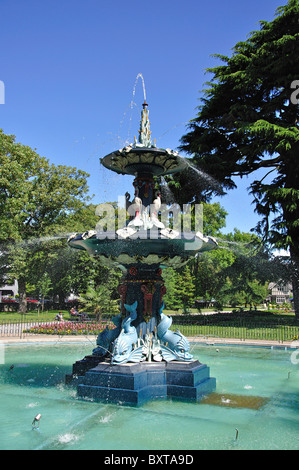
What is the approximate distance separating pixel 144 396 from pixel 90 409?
124 cm

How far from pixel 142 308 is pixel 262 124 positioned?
1973cm

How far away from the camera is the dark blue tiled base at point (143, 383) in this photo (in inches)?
324

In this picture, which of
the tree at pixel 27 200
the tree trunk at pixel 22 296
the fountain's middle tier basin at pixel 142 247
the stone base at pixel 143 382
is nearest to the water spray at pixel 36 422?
the stone base at pixel 143 382

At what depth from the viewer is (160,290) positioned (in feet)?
32.9

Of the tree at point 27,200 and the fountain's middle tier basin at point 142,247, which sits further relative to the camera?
the tree at point 27,200

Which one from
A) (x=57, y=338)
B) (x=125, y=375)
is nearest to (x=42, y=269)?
(x=57, y=338)

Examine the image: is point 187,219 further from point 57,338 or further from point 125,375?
point 125,375

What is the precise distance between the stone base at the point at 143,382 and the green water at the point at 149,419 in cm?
31

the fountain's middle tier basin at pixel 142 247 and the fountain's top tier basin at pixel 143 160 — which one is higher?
the fountain's top tier basin at pixel 143 160

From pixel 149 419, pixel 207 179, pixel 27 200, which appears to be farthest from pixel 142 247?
pixel 27 200

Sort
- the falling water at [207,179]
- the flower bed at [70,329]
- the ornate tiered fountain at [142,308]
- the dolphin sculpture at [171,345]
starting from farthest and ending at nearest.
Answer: the falling water at [207,179], the flower bed at [70,329], the dolphin sculpture at [171,345], the ornate tiered fountain at [142,308]

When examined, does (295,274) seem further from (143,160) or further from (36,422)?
(36,422)

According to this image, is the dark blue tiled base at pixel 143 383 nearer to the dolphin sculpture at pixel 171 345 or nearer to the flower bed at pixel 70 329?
the dolphin sculpture at pixel 171 345

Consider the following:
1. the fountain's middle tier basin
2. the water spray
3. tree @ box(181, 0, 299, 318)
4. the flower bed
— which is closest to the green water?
the water spray
